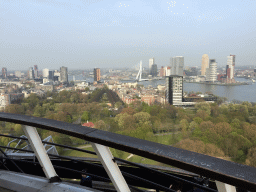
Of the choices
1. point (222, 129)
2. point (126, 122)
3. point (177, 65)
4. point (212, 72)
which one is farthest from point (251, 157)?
point (177, 65)

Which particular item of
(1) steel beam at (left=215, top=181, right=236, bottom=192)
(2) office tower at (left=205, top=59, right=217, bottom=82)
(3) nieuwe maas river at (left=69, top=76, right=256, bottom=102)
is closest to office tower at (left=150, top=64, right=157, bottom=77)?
(2) office tower at (left=205, top=59, right=217, bottom=82)

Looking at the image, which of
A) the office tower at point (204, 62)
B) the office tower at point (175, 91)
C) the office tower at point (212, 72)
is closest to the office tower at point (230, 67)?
the office tower at point (212, 72)

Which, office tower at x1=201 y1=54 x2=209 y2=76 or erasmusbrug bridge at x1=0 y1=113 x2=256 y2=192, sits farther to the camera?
office tower at x1=201 y1=54 x2=209 y2=76

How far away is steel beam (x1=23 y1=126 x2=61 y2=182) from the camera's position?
63 centimetres

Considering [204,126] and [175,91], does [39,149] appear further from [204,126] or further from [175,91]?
[175,91]

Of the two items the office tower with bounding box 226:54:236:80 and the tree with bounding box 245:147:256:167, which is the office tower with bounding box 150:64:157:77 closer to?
the office tower with bounding box 226:54:236:80

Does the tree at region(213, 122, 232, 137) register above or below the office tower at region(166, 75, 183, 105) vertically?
below

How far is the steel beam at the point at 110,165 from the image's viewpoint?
1.56 ft

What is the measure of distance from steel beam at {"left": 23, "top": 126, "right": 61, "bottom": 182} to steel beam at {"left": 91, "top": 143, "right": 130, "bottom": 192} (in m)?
0.27

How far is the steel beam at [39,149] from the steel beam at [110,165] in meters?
0.27

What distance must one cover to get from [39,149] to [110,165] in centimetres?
30

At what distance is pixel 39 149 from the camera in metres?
0.66

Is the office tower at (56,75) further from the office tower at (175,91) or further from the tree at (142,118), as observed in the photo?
the tree at (142,118)

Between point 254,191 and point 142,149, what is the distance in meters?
0.18
